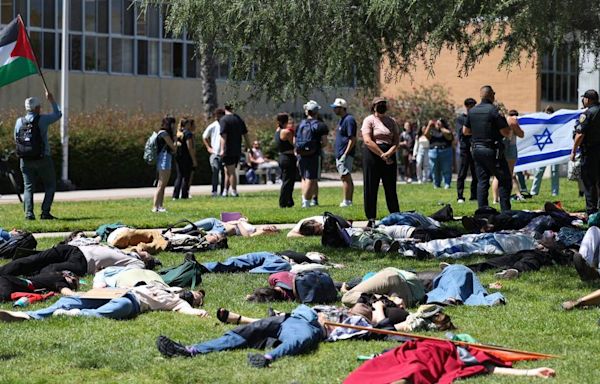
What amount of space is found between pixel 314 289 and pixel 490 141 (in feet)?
24.4

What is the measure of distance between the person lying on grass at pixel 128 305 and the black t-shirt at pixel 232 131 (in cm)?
1306

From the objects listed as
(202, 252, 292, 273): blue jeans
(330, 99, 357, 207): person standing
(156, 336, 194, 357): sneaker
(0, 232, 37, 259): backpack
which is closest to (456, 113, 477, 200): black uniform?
(330, 99, 357, 207): person standing

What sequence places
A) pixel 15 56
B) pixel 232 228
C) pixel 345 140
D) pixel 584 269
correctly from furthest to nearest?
pixel 345 140, pixel 15 56, pixel 232 228, pixel 584 269

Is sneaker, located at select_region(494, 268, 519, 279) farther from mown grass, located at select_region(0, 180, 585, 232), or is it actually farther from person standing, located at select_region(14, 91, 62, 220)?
person standing, located at select_region(14, 91, 62, 220)

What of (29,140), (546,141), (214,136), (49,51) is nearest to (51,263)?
(29,140)

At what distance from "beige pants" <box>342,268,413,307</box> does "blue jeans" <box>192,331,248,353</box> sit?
1.61 meters

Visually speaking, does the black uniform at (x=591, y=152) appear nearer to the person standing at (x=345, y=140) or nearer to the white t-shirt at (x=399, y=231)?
the white t-shirt at (x=399, y=231)

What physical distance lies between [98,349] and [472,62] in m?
6.69

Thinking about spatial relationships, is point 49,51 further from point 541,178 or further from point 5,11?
point 541,178

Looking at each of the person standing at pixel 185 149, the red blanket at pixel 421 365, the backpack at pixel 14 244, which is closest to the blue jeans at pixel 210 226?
the backpack at pixel 14 244

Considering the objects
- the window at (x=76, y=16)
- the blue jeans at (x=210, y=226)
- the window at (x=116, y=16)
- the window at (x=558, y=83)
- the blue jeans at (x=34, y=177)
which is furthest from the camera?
the window at (x=558, y=83)

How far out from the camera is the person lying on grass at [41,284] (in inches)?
385

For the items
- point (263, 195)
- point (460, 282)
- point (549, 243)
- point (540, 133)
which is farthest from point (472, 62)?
point (263, 195)

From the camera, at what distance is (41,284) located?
10.0m
